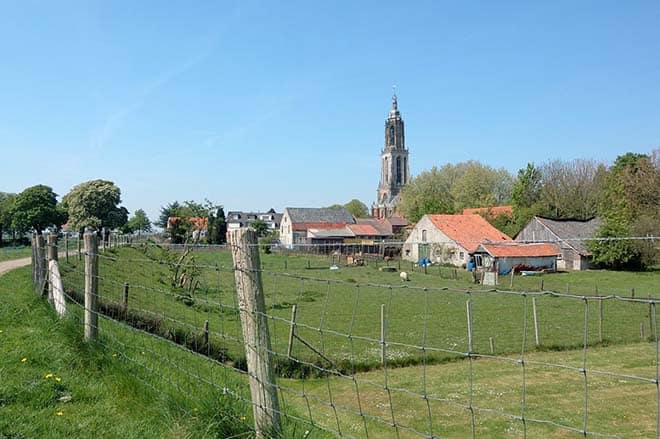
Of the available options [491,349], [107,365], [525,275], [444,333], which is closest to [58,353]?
[107,365]

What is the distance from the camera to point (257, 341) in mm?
3867

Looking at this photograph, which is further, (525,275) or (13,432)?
(525,275)

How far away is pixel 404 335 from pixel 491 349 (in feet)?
10.6

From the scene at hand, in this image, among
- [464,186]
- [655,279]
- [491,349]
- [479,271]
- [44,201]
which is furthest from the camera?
[464,186]

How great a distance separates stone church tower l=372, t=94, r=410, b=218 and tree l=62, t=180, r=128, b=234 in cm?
7062

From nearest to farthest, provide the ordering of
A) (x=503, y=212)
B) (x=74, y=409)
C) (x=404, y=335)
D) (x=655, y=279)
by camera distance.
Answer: (x=74, y=409)
(x=404, y=335)
(x=655, y=279)
(x=503, y=212)

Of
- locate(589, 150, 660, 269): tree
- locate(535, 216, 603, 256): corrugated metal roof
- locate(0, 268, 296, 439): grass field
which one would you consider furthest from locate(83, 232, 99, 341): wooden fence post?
locate(535, 216, 603, 256): corrugated metal roof

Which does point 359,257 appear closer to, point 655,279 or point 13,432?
point 655,279

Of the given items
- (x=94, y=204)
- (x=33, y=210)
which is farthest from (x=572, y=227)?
(x=33, y=210)

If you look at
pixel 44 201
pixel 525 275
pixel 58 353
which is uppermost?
pixel 44 201

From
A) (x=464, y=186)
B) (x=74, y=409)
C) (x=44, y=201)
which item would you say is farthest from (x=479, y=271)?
(x=44, y=201)

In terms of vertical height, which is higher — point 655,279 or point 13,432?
point 13,432

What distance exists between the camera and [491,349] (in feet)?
49.2

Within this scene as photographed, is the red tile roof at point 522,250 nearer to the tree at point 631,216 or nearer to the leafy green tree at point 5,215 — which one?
the tree at point 631,216
